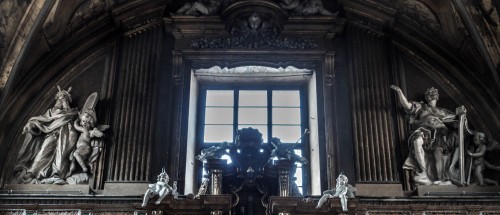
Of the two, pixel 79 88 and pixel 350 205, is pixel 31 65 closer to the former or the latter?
pixel 79 88

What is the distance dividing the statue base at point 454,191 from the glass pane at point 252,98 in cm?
371

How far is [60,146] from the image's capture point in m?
14.8

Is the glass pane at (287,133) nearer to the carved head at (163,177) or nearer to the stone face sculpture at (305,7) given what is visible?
the stone face sculpture at (305,7)

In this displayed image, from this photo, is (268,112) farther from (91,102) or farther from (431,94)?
(91,102)

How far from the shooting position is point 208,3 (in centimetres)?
1659

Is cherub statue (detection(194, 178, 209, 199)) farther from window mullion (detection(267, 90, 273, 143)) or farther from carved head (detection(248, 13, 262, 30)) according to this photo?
carved head (detection(248, 13, 262, 30))

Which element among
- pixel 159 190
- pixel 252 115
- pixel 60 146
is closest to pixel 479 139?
pixel 252 115

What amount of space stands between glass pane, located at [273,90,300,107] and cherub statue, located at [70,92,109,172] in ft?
11.3

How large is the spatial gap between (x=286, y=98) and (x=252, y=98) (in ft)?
2.21

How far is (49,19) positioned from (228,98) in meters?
3.75

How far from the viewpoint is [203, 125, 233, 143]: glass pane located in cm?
1589

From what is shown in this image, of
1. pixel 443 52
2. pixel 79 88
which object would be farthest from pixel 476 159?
pixel 79 88

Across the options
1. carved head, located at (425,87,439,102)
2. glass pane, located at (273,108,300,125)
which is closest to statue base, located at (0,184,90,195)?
glass pane, located at (273,108,300,125)

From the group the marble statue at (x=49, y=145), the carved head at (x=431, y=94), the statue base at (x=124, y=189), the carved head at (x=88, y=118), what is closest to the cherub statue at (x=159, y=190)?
the statue base at (x=124, y=189)
